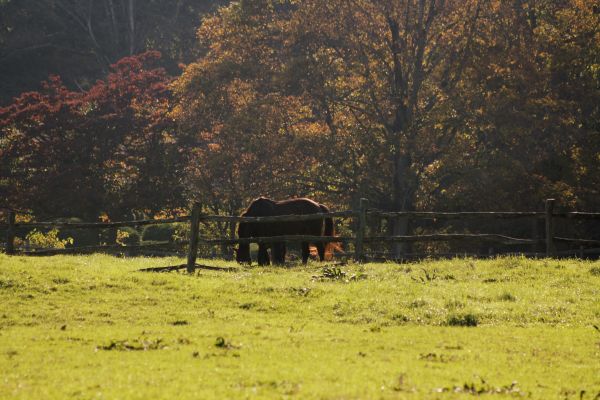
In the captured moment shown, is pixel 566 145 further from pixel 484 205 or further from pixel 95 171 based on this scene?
pixel 95 171

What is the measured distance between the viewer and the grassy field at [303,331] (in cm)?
929

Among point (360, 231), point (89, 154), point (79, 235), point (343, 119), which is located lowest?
point (79, 235)

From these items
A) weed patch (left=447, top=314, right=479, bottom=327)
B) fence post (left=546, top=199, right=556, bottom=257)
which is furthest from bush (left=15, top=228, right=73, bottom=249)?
weed patch (left=447, top=314, right=479, bottom=327)

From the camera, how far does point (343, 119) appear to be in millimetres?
39156

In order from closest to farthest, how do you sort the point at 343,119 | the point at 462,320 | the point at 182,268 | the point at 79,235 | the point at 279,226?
the point at 462,320
the point at 182,268
the point at 279,226
the point at 79,235
the point at 343,119

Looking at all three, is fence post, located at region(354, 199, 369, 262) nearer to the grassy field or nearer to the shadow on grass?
the grassy field

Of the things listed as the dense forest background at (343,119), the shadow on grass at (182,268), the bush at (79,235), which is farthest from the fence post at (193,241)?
the bush at (79,235)

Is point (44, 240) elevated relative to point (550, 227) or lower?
lower

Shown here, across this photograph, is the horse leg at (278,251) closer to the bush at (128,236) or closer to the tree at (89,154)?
the tree at (89,154)

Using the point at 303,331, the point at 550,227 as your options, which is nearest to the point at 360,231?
the point at 550,227

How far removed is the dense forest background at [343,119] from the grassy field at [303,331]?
13972 millimetres

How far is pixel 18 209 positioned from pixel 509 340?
1146 inches

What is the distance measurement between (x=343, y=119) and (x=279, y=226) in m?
14.6

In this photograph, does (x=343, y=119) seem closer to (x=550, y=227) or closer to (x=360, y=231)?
(x=360, y=231)
